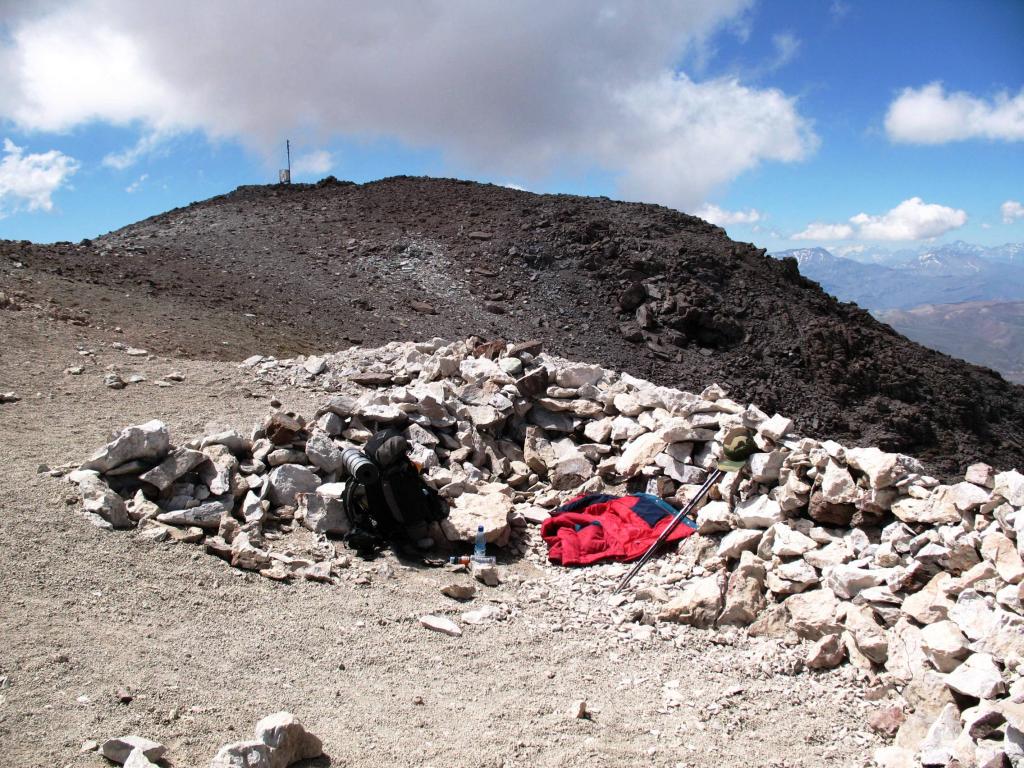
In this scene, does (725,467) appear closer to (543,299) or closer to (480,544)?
(480,544)

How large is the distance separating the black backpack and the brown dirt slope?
6.99 m

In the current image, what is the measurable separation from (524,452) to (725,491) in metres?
2.19

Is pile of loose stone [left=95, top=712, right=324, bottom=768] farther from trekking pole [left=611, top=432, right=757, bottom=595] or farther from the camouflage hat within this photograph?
the camouflage hat

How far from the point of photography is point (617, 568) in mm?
5836

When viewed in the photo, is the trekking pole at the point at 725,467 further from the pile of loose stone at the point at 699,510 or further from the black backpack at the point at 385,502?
the black backpack at the point at 385,502

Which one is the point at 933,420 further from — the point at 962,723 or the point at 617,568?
the point at 962,723

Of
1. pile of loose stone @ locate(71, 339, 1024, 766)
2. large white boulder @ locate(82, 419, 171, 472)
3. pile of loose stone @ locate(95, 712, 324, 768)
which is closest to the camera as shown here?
pile of loose stone @ locate(95, 712, 324, 768)

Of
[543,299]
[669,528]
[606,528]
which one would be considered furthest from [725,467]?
[543,299]

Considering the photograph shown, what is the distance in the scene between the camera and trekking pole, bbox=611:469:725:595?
18.4 feet

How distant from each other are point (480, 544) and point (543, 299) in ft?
39.0

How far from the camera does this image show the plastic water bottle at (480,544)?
580cm

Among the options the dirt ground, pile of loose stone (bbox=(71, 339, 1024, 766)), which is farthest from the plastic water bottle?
the dirt ground

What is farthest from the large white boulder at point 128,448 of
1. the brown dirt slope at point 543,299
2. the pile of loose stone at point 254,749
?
the brown dirt slope at point 543,299

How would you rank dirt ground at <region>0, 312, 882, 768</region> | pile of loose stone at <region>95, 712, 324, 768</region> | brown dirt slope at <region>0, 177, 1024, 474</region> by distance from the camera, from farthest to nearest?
brown dirt slope at <region>0, 177, 1024, 474</region>
dirt ground at <region>0, 312, 882, 768</region>
pile of loose stone at <region>95, 712, 324, 768</region>
